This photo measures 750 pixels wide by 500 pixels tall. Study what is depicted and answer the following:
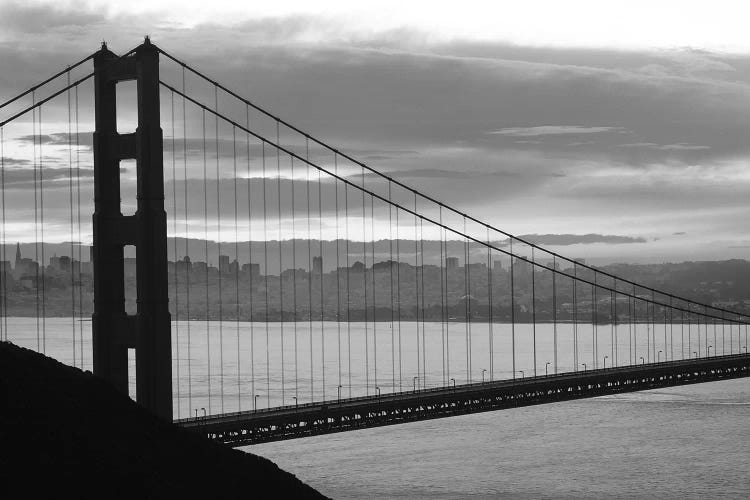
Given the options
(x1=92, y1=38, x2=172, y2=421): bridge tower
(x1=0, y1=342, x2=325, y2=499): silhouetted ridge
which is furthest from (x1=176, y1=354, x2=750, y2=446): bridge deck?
(x1=0, y1=342, x2=325, y2=499): silhouetted ridge

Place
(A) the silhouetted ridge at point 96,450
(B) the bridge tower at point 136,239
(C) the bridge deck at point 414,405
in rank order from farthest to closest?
(C) the bridge deck at point 414,405
(B) the bridge tower at point 136,239
(A) the silhouetted ridge at point 96,450

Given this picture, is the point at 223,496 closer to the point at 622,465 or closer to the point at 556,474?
the point at 556,474

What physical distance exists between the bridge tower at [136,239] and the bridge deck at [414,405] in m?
2.98

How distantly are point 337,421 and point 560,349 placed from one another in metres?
139

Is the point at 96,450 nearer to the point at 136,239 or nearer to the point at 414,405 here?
the point at 136,239

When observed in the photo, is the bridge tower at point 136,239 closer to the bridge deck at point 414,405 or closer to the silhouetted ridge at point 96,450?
the bridge deck at point 414,405

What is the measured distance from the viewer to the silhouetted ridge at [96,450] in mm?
23547

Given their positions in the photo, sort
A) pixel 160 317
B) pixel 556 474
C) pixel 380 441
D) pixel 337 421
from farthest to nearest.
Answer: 1. pixel 380 441
2. pixel 556 474
3. pixel 337 421
4. pixel 160 317

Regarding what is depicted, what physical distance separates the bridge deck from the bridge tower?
2.98m

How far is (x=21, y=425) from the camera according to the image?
82.8 feet

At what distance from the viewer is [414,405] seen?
44.3 m

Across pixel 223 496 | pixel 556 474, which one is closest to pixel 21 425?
pixel 223 496

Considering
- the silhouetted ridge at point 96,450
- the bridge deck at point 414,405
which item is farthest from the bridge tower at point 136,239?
the silhouetted ridge at point 96,450

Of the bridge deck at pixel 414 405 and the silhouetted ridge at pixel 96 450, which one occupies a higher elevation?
the silhouetted ridge at pixel 96 450
